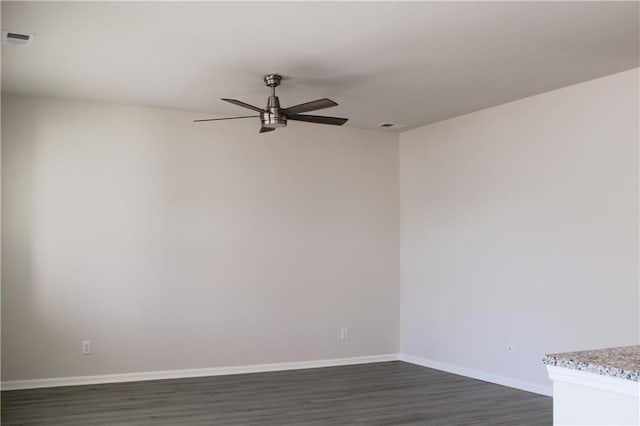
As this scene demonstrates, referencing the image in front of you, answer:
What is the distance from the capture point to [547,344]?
5375 millimetres

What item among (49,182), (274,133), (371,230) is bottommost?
(371,230)

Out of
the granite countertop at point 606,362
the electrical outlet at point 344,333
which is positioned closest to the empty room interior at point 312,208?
the electrical outlet at point 344,333

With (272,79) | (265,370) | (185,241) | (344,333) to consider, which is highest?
(272,79)

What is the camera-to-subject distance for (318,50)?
4316 mm

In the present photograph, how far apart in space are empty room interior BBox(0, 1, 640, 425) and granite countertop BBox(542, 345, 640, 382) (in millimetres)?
2150

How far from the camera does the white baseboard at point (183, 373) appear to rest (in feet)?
18.2

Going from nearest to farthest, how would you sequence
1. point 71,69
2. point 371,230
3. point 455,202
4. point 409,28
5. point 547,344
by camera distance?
1. point 409,28
2. point 71,69
3. point 547,344
4. point 455,202
5. point 371,230

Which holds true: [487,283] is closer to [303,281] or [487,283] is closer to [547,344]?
[547,344]

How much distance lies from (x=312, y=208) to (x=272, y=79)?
217 centimetres

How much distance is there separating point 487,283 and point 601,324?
1.28 m

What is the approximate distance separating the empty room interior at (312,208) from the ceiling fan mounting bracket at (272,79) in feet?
0.05

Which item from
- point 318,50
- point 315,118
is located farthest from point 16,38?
point 315,118

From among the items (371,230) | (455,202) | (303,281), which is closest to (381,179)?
(371,230)

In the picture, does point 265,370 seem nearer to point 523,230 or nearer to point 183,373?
point 183,373
